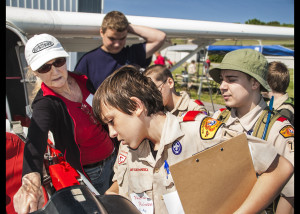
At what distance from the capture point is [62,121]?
1.62 meters

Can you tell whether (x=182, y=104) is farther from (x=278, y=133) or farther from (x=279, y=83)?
(x=278, y=133)

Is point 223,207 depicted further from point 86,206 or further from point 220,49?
point 220,49

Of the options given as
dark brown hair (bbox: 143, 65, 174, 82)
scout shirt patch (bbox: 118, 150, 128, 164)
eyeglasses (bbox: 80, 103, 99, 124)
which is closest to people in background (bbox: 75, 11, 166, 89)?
dark brown hair (bbox: 143, 65, 174, 82)

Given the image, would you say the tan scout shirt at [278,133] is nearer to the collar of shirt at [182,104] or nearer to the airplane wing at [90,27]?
the collar of shirt at [182,104]

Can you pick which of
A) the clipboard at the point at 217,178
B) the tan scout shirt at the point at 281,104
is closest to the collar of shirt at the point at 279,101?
the tan scout shirt at the point at 281,104

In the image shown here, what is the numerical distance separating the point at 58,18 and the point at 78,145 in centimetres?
211

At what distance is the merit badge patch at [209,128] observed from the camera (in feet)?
3.51

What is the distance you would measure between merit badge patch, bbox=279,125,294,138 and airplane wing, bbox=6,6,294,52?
252 cm

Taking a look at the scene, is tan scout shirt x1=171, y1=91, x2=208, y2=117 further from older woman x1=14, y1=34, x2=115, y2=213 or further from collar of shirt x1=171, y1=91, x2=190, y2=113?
older woman x1=14, y1=34, x2=115, y2=213

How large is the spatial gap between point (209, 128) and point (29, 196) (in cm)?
85

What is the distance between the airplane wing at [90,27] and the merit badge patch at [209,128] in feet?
7.39

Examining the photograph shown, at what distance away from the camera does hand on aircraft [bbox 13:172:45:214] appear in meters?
1.06

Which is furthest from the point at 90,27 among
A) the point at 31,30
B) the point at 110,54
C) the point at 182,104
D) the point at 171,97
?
the point at 182,104

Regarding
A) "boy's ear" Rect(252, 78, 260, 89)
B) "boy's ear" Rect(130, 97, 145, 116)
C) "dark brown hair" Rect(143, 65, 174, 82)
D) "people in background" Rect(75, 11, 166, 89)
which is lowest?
"boy's ear" Rect(130, 97, 145, 116)
